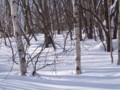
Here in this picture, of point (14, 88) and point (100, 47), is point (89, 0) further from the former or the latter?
point (14, 88)

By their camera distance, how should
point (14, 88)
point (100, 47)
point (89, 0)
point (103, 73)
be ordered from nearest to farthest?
1. point (14, 88)
2. point (103, 73)
3. point (100, 47)
4. point (89, 0)

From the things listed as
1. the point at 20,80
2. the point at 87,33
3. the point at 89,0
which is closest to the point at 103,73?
the point at 20,80

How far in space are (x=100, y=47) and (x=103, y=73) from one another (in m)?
6.05

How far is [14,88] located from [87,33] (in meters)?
12.2

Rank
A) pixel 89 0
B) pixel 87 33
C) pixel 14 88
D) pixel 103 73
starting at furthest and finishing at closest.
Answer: pixel 87 33
pixel 89 0
pixel 103 73
pixel 14 88

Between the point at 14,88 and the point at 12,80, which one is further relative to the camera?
the point at 12,80

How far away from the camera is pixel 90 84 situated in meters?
4.58

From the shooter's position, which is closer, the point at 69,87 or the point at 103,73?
the point at 69,87

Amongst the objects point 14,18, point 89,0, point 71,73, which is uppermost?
point 89,0

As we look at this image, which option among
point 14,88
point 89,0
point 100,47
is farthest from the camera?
point 89,0

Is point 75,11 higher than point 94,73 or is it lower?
higher

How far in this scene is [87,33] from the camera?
53.1 ft

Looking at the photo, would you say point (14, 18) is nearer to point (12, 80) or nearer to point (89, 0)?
point (12, 80)

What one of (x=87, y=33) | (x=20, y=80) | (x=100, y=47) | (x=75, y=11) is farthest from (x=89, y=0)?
(x=20, y=80)
